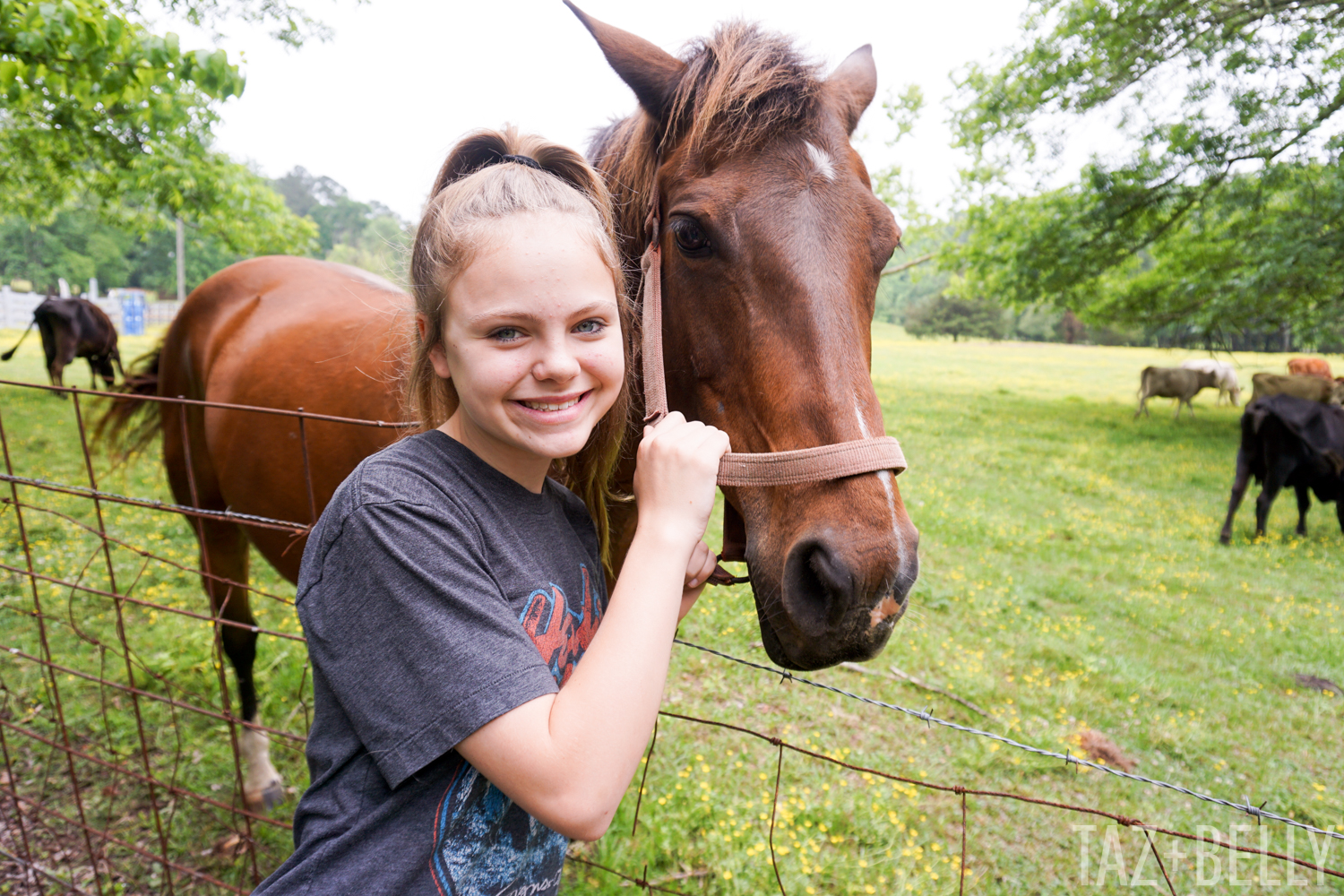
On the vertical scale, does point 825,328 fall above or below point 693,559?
above

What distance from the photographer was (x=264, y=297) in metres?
3.49

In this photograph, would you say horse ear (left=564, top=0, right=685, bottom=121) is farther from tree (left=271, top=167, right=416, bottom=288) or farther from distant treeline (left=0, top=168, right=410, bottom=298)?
distant treeline (left=0, top=168, right=410, bottom=298)

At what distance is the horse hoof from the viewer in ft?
9.89

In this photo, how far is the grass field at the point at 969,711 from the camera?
9.33 feet

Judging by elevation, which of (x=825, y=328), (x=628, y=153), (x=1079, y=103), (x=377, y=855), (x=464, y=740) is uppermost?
(x=1079, y=103)

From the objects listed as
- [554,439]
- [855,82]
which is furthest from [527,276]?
[855,82]

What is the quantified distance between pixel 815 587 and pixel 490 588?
24.6 inches

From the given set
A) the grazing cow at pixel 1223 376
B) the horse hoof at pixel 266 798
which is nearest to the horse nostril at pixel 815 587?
the horse hoof at pixel 266 798

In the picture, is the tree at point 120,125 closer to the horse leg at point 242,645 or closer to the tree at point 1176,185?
the horse leg at point 242,645

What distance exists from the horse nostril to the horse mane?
90cm

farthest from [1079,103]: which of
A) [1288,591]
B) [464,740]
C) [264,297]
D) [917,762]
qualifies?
[464,740]

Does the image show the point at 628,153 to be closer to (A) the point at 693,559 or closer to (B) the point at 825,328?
(B) the point at 825,328

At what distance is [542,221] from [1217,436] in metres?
18.1

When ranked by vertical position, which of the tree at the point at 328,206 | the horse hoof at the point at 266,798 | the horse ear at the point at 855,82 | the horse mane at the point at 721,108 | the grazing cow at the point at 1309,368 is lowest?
the horse hoof at the point at 266,798
